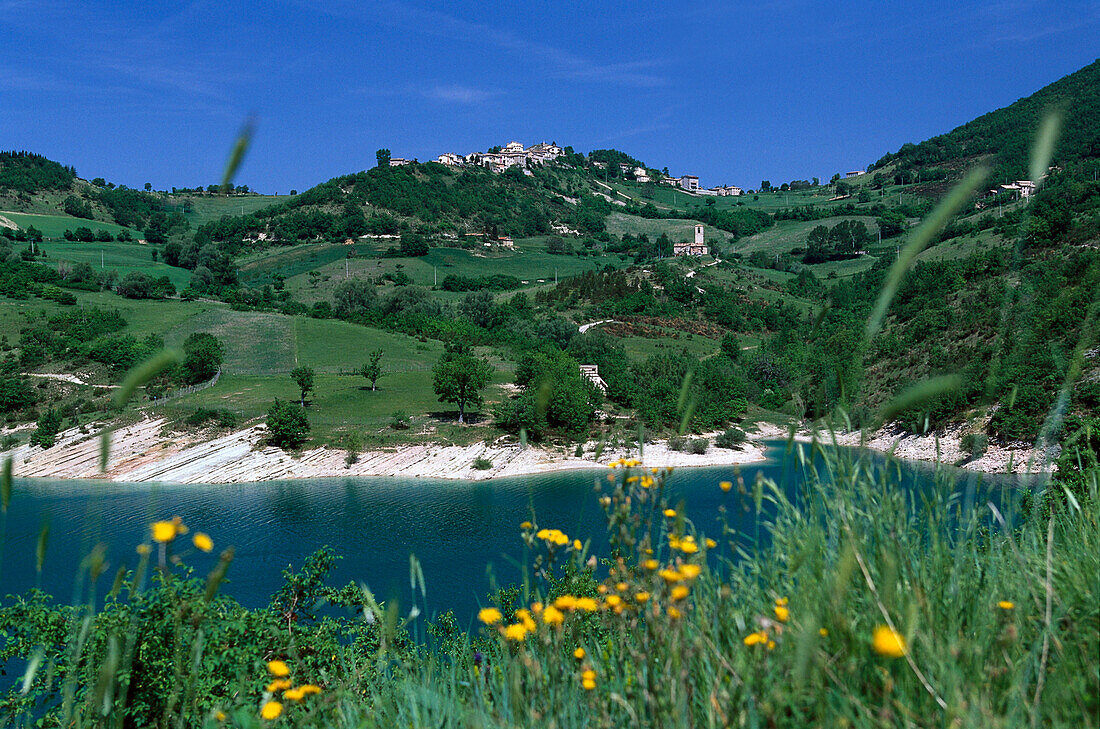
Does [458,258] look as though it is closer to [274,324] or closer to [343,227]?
[343,227]

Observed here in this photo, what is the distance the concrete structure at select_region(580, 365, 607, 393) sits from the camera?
38.3 m

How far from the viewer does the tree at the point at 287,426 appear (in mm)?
30406

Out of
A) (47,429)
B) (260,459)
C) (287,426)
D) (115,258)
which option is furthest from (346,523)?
(115,258)

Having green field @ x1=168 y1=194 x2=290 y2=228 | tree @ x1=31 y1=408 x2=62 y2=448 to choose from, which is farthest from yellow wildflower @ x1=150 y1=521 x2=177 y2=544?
green field @ x1=168 y1=194 x2=290 y2=228

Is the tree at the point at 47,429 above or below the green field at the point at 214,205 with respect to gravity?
below

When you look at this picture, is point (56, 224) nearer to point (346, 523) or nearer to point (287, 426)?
point (287, 426)

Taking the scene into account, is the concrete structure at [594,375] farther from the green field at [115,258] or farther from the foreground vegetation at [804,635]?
the green field at [115,258]

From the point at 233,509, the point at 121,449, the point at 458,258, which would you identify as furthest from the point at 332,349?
the point at 458,258

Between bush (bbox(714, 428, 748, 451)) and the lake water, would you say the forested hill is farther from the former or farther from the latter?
the lake water

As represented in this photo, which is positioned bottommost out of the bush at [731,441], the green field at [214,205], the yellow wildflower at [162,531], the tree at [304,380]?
the bush at [731,441]

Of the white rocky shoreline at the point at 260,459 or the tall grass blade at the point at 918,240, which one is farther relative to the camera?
the white rocky shoreline at the point at 260,459

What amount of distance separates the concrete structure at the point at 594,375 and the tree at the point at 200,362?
20370 mm

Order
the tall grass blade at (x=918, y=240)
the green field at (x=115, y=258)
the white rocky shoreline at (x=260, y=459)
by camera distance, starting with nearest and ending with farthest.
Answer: the tall grass blade at (x=918, y=240)
the white rocky shoreline at (x=260, y=459)
the green field at (x=115, y=258)

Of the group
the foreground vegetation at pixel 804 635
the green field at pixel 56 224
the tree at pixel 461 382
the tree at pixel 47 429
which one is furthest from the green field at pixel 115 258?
the foreground vegetation at pixel 804 635
